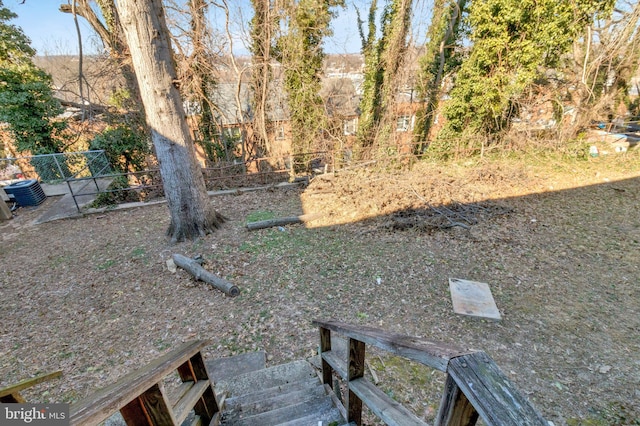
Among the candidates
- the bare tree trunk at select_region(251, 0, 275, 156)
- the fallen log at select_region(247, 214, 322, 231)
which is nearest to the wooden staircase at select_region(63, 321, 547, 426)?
the fallen log at select_region(247, 214, 322, 231)

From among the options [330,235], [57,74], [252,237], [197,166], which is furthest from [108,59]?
[330,235]

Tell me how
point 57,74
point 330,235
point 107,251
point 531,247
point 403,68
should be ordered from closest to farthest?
point 531,247
point 107,251
point 330,235
point 403,68
point 57,74

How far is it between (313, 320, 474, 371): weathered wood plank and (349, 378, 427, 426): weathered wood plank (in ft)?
0.90

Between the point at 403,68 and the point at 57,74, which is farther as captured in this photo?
the point at 57,74

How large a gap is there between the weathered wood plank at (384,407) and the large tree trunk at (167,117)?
4.97 m

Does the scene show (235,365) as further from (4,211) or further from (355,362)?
(4,211)

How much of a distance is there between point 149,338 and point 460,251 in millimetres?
5170

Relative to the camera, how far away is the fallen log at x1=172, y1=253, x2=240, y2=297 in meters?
4.06

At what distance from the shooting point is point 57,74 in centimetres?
1148

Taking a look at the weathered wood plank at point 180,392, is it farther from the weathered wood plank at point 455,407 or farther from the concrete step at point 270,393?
the weathered wood plank at point 455,407

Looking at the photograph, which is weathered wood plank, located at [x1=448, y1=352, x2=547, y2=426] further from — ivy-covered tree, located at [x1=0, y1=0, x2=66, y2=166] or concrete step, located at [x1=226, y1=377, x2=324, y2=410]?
ivy-covered tree, located at [x1=0, y1=0, x2=66, y2=166]

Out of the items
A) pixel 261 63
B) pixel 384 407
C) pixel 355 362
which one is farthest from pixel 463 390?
pixel 261 63

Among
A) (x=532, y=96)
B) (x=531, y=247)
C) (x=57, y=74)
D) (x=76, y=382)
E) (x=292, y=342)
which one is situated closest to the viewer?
(x=76, y=382)

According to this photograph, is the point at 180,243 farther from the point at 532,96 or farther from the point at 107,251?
the point at 532,96
